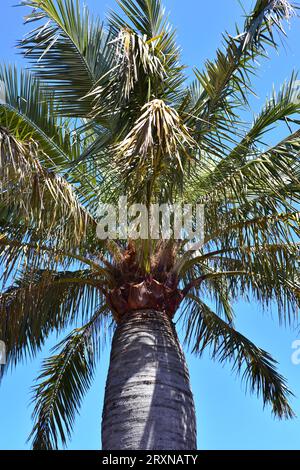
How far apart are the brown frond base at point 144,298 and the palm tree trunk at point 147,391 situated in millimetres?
94

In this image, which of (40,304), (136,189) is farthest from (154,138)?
(40,304)

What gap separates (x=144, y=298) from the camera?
716cm

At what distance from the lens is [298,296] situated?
8.37m

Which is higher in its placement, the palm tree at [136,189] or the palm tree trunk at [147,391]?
the palm tree at [136,189]

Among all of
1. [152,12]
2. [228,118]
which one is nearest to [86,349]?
[228,118]

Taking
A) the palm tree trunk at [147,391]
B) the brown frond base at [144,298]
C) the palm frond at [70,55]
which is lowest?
the palm tree trunk at [147,391]

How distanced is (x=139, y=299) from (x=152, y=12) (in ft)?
10.4

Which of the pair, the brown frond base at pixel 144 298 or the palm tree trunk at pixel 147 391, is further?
the brown frond base at pixel 144 298

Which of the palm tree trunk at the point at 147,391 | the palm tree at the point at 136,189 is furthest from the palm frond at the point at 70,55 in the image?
the palm tree trunk at the point at 147,391

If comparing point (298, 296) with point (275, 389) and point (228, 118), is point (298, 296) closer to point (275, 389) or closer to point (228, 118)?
point (275, 389)

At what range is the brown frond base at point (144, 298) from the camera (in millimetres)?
7152

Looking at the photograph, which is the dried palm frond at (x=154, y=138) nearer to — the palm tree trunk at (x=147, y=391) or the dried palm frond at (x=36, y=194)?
the dried palm frond at (x=36, y=194)

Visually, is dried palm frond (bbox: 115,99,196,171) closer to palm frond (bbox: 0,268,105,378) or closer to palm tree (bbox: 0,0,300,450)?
palm tree (bbox: 0,0,300,450)

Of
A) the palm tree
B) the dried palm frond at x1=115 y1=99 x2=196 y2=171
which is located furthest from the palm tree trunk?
the dried palm frond at x1=115 y1=99 x2=196 y2=171
